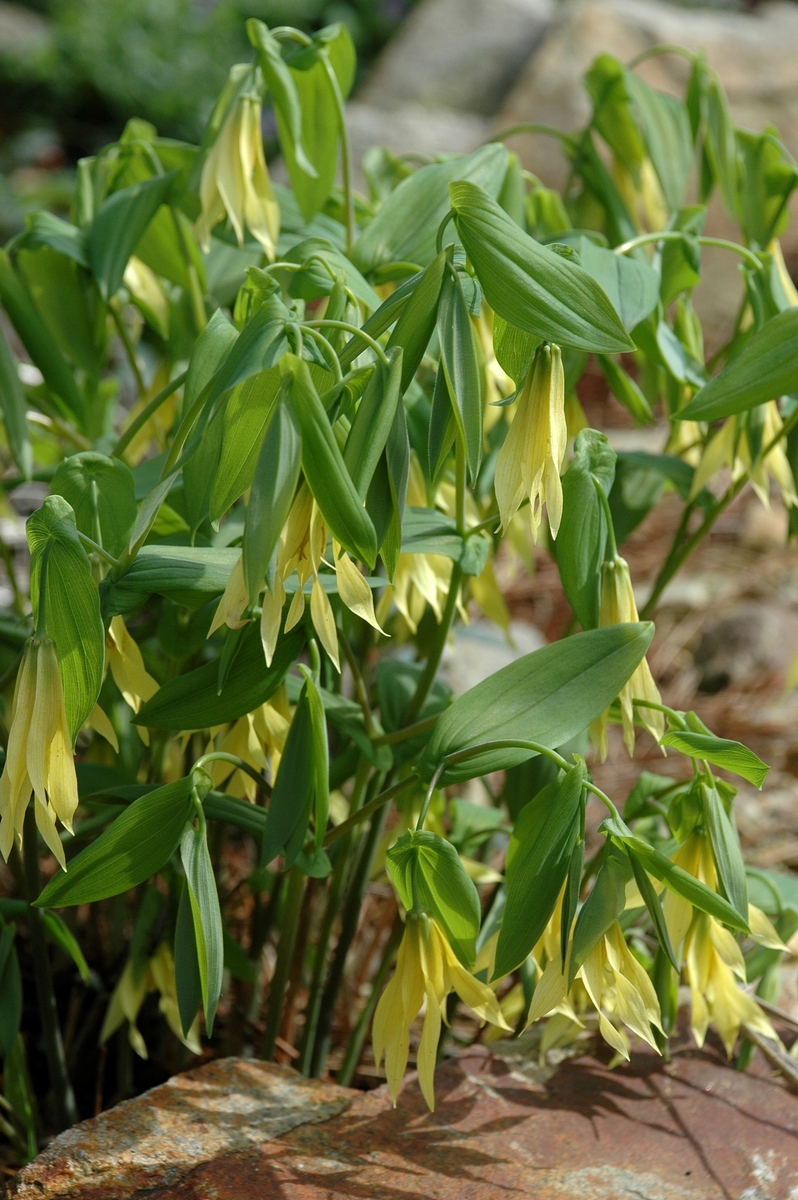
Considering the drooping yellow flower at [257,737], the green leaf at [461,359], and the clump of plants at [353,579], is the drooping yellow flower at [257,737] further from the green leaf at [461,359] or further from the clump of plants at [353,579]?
the green leaf at [461,359]

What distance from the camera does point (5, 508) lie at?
1.33m

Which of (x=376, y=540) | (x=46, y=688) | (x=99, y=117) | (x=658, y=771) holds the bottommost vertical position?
(x=658, y=771)

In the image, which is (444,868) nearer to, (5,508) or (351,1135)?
(351,1135)

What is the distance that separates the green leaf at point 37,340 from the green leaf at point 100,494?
0.25 m

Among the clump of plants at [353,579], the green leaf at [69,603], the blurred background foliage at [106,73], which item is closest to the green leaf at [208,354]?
the clump of plants at [353,579]

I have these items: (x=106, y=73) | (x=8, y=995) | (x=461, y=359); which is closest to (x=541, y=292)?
(x=461, y=359)

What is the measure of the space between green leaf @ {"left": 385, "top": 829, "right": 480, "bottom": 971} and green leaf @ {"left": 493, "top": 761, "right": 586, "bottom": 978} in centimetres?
3

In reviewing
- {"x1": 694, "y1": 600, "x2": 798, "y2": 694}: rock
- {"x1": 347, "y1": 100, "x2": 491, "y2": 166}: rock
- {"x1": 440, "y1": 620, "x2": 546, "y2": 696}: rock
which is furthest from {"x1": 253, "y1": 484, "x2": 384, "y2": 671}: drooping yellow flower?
{"x1": 347, "y1": 100, "x2": 491, "y2": 166}: rock

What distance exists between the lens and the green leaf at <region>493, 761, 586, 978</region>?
62 cm

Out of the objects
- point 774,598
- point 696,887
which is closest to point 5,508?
point 696,887

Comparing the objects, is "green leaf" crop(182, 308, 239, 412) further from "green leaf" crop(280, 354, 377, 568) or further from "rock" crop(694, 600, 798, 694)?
"rock" crop(694, 600, 798, 694)

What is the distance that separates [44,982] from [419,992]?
287 mm

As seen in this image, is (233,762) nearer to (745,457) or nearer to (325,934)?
(325,934)

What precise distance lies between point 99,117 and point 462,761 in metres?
4.89
